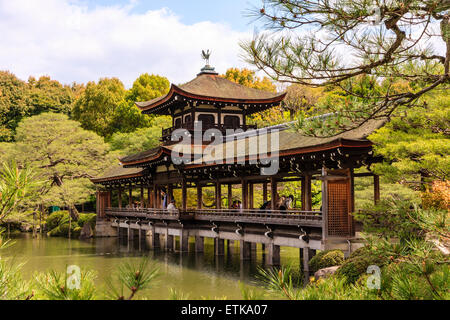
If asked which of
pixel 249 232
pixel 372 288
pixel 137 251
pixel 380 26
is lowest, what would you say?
pixel 137 251

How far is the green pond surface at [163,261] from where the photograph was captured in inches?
485

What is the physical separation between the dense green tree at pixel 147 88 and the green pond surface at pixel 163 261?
18.4 m

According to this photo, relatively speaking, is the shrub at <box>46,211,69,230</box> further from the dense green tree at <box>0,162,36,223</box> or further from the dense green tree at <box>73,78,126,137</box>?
the dense green tree at <box>0,162,36,223</box>

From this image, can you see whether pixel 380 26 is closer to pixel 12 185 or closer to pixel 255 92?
pixel 12 185

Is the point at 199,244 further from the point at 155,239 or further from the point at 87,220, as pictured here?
the point at 87,220

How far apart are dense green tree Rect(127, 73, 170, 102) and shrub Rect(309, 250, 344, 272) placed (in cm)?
3187

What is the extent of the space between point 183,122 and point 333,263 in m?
12.7

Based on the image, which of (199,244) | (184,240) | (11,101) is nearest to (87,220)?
(184,240)

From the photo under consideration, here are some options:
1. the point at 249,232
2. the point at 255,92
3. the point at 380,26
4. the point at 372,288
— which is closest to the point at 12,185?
the point at 372,288

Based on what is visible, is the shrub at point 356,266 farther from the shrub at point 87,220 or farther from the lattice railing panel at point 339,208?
the shrub at point 87,220

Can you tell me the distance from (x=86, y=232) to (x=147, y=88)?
18077 mm

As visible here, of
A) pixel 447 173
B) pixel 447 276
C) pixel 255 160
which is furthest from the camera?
pixel 255 160

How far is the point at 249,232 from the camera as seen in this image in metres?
15.9

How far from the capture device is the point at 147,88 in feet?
138
